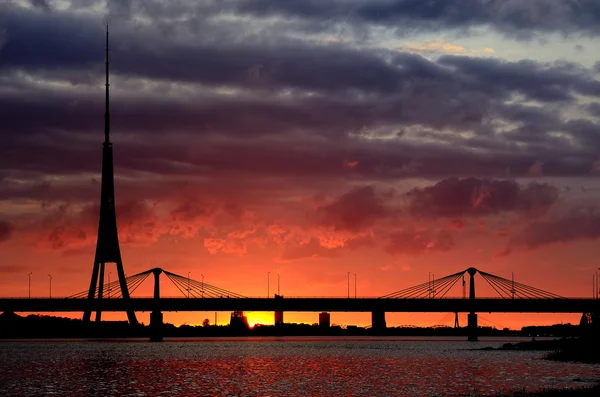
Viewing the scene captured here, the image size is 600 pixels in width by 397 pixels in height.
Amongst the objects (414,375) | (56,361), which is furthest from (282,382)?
(56,361)

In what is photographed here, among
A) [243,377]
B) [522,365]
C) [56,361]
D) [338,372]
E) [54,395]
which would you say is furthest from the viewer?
[56,361]

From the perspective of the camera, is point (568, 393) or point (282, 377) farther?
point (282, 377)

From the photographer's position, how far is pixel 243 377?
10681 centimetres

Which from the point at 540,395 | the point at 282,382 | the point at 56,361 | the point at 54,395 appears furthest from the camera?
the point at 56,361

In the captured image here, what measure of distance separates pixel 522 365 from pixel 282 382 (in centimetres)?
3855

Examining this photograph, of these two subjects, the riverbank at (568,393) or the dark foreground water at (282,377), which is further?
the dark foreground water at (282,377)

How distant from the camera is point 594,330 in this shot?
151875mm

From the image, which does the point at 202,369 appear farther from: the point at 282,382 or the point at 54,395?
the point at 54,395

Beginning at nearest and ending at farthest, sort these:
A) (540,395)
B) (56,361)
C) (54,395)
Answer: (540,395)
(54,395)
(56,361)

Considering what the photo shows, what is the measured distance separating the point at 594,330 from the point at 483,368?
1444 inches

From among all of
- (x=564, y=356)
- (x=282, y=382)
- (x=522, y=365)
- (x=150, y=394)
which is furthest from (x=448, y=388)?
(x=564, y=356)

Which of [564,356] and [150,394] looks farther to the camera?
[564,356]

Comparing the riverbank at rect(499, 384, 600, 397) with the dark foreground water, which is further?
the dark foreground water

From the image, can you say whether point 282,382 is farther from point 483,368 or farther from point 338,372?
point 483,368
